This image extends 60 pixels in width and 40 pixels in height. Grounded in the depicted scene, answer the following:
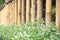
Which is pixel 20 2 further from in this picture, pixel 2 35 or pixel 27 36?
pixel 27 36

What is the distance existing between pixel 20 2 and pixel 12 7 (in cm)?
93

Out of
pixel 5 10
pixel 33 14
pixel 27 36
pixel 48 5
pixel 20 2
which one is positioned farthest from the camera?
pixel 5 10

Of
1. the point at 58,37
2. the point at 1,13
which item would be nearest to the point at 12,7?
the point at 1,13

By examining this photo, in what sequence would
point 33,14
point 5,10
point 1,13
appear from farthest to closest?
point 1,13 → point 5,10 → point 33,14

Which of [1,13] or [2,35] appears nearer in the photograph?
[2,35]

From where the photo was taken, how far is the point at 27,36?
4.10 metres

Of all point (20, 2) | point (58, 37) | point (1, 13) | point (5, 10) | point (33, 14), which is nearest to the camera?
point (58, 37)

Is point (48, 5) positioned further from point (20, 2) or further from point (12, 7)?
point (12, 7)

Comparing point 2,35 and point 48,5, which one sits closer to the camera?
point 48,5

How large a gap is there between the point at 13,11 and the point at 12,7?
0.43 feet

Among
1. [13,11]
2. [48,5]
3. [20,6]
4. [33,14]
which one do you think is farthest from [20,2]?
[48,5]

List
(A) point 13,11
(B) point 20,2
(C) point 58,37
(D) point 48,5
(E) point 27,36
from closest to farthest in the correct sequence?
(C) point 58,37
(E) point 27,36
(D) point 48,5
(B) point 20,2
(A) point 13,11

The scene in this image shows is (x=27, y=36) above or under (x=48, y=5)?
under

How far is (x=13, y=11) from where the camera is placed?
7.98 m
